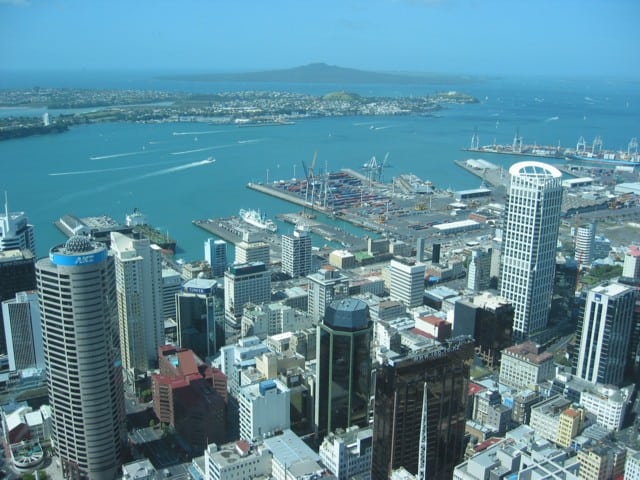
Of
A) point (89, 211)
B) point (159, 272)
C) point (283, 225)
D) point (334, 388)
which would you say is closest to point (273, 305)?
point (159, 272)

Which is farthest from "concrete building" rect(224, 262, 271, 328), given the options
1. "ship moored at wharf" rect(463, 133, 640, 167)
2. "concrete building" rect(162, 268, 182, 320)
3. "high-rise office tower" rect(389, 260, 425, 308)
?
"ship moored at wharf" rect(463, 133, 640, 167)

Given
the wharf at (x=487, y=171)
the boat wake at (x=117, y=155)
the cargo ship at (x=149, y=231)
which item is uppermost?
the boat wake at (x=117, y=155)

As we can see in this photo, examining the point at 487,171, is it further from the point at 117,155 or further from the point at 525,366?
the point at 525,366

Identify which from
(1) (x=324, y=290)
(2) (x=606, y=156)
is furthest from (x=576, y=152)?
(1) (x=324, y=290)

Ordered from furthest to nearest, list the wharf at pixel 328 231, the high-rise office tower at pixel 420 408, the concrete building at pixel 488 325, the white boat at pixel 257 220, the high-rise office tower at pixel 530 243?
the white boat at pixel 257 220 → the wharf at pixel 328 231 → the high-rise office tower at pixel 530 243 → the concrete building at pixel 488 325 → the high-rise office tower at pixel 420 408

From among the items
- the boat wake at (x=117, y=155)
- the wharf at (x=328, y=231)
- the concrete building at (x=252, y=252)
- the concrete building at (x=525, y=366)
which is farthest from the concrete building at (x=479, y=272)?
the boat wake at (x=117, y=155)

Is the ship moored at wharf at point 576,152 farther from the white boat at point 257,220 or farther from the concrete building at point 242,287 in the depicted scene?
the concrete building at point 242,287
